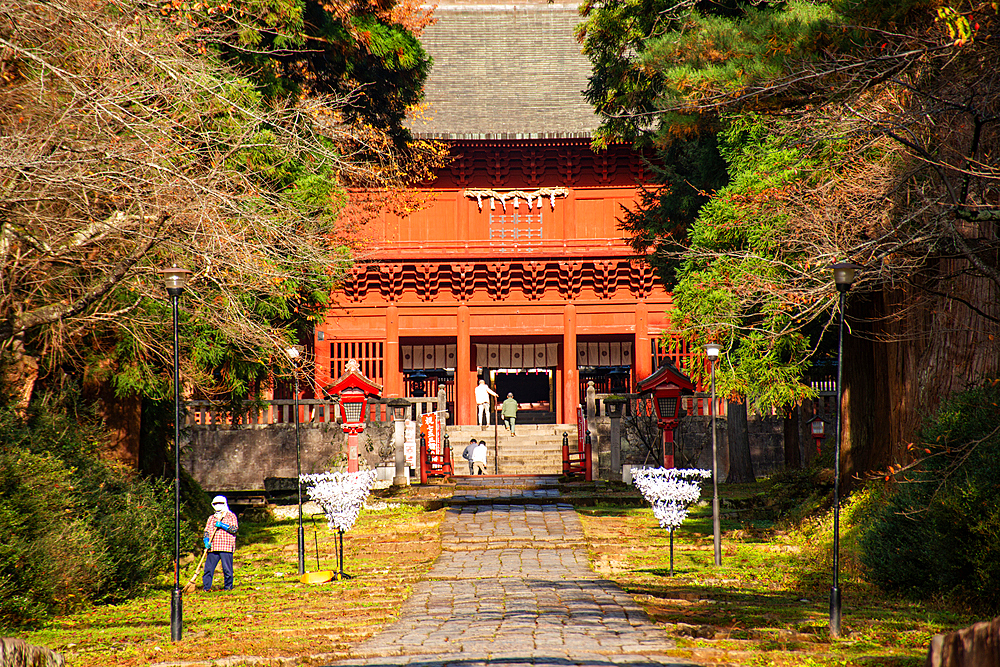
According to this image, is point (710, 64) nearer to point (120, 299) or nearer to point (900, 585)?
point (900, 585)

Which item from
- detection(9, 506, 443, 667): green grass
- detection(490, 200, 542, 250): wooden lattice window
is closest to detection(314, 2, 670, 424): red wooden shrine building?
detection(490, 200, 542, 250): wooden lattice window

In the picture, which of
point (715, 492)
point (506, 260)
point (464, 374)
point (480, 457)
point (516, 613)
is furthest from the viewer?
point (464, 374)

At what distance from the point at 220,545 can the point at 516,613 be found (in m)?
→ 4.46

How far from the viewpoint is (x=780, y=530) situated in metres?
14.2

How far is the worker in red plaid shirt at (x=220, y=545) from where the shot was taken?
11.5m

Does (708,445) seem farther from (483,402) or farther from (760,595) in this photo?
(760,595)

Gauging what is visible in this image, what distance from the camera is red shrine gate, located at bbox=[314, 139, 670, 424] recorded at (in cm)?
2564

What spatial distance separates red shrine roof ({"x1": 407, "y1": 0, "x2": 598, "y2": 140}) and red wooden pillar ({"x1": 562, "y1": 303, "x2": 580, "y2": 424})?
501 centimetres

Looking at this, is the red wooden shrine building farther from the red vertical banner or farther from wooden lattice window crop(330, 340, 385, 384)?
the red vertical banner

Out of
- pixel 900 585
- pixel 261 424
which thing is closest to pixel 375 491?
pixel 261 424

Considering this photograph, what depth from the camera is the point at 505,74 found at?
28.6 m

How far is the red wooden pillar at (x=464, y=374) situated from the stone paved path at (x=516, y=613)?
11371mm

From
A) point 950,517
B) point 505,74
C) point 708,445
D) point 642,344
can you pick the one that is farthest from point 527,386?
point 950,517

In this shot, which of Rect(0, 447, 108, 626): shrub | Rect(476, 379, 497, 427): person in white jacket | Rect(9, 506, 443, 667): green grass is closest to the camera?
Rect(9, 506, 443, 667): green grass
